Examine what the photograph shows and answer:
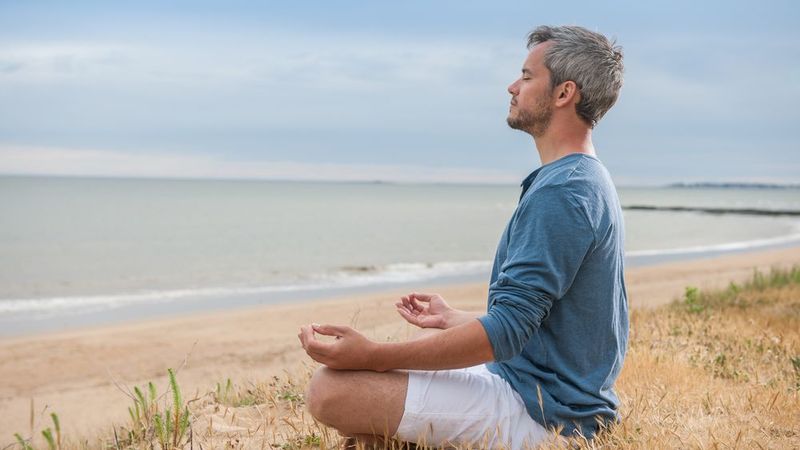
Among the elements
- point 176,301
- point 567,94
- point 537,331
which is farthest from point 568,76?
point 176,301

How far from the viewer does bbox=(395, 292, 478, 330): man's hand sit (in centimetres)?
361

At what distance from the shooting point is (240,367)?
37.1 feet

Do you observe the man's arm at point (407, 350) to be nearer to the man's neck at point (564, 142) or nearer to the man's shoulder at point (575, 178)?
the man's shoulder at point (575, 178)

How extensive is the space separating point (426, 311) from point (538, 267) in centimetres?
100

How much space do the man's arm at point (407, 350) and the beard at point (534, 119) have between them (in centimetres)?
93

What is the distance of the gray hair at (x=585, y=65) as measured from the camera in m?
3.21

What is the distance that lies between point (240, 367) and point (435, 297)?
8.04 meters

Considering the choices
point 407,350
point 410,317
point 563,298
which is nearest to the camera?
point 407,350

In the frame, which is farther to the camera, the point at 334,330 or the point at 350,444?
the point at 350,444

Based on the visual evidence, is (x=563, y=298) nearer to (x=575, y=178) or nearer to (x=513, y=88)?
(x=575, y=178)

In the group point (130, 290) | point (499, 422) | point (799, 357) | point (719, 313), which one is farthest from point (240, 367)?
point (130, 290)

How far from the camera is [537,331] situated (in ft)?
10.7

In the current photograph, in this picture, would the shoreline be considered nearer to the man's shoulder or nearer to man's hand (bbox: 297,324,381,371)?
man's hand (bbox: 297,324,381,371)

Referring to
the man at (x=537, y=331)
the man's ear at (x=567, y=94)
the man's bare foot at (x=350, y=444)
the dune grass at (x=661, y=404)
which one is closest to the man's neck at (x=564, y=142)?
the man at (x=537, y=331)
